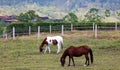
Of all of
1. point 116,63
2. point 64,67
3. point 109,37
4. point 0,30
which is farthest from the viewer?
point 0,30

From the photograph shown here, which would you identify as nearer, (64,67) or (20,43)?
(64,67)

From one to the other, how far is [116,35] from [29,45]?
494 inches

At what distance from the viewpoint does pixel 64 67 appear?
19.2m

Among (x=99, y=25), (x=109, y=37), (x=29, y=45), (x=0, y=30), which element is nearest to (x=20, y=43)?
(x=29, y=45)

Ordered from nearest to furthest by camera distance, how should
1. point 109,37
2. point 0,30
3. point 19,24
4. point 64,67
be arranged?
1. point 64,67
2. point 109,37
3. point 19,24
4. point 0,30

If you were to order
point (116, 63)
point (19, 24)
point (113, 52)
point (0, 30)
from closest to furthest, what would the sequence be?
point (116, 63) → point (113, 52) → point (19, 24) → point (0, 30)

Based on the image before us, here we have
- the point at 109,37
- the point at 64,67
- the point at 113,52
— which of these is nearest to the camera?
the point at 64,67

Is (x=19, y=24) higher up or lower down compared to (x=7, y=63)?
higher up

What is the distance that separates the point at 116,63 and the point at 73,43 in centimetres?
1361

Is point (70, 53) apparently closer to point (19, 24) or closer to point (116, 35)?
point (116, 35)

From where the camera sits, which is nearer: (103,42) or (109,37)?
(103,42)

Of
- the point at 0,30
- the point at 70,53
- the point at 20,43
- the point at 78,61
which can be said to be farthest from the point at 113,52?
the point at 0,30

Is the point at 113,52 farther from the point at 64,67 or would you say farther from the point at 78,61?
the point at 64,67

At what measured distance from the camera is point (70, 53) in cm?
1953
